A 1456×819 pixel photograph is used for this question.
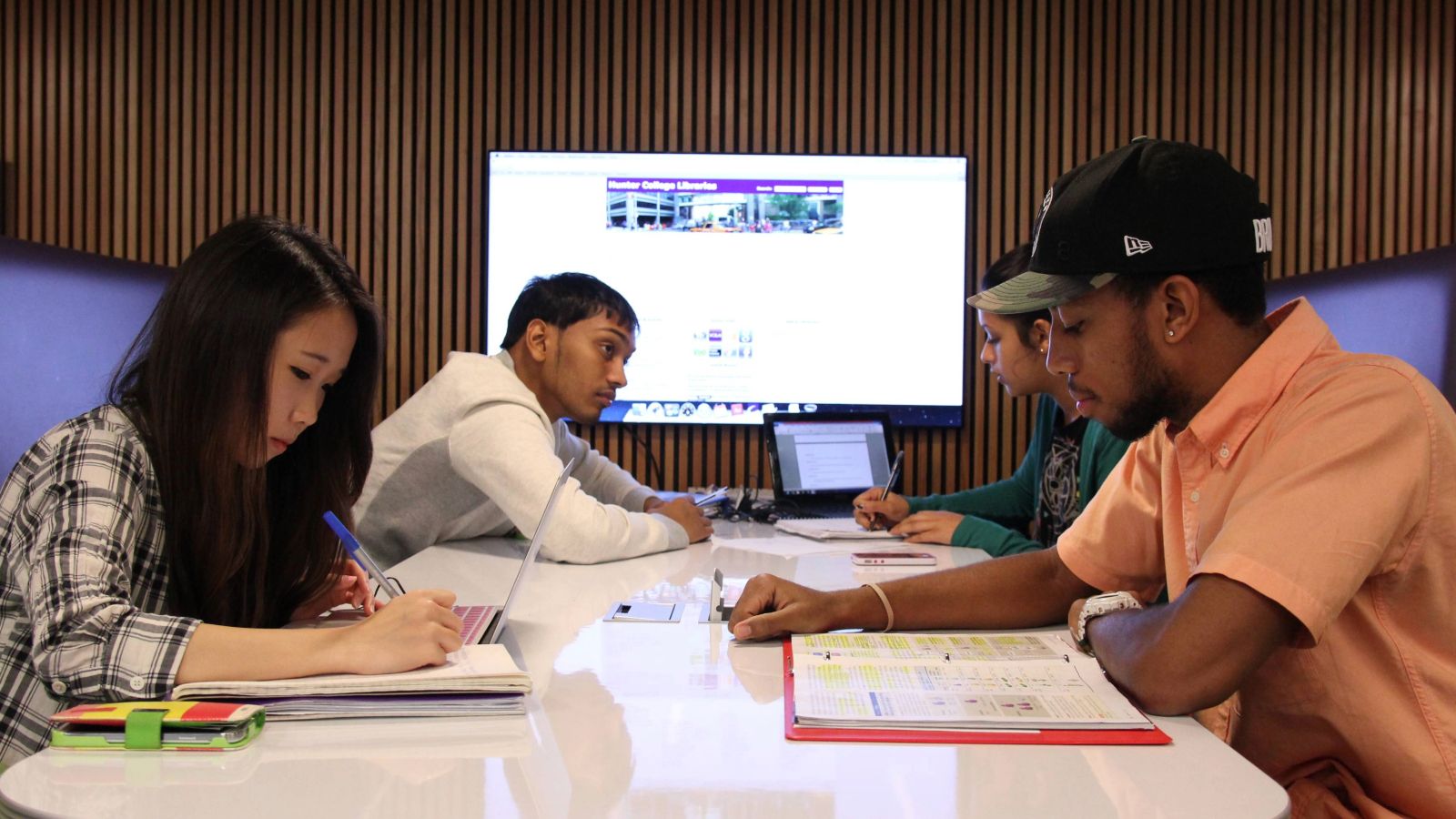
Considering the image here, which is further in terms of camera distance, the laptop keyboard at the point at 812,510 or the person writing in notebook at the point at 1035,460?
the laptop keyboard at the point at 812,510

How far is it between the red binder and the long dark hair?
0.87 meters

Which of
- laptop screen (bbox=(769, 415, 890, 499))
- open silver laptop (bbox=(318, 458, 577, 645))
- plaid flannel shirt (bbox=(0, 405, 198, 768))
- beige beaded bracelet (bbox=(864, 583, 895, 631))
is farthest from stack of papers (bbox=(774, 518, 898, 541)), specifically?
plaid flannel shirt (bbox=(0, 405, 198, 768))

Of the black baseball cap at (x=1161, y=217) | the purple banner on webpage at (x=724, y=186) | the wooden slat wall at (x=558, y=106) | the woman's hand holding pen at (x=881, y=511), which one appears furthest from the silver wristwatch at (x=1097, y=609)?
the purple banner on webpage at (x=724, y=186)

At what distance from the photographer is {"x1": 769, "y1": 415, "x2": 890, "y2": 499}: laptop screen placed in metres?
3.61

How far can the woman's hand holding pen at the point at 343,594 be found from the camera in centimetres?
160

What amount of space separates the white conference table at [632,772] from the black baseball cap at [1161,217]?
55 cm

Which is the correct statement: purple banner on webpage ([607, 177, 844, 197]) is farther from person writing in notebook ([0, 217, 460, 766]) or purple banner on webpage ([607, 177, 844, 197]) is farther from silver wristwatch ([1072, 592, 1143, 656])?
silver wristwatch ([1072, 592, 1143, 656])

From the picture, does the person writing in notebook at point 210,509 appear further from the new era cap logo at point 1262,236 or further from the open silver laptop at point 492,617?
the new era cap logo at point 1262,236

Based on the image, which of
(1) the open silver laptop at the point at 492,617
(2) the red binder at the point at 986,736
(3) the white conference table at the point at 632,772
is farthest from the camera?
(1) the open silver laptop at the point at 492,617

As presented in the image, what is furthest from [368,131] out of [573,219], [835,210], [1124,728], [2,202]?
[1124,728]

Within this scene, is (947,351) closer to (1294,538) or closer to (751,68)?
(751,68)

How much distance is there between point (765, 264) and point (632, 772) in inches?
128

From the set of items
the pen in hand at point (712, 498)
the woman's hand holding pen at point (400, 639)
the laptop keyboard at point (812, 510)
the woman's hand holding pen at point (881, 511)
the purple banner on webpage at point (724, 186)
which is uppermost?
the purple banner on webpage at point (724, 186)

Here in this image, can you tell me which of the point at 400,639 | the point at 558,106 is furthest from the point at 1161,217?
the point at 558,106
